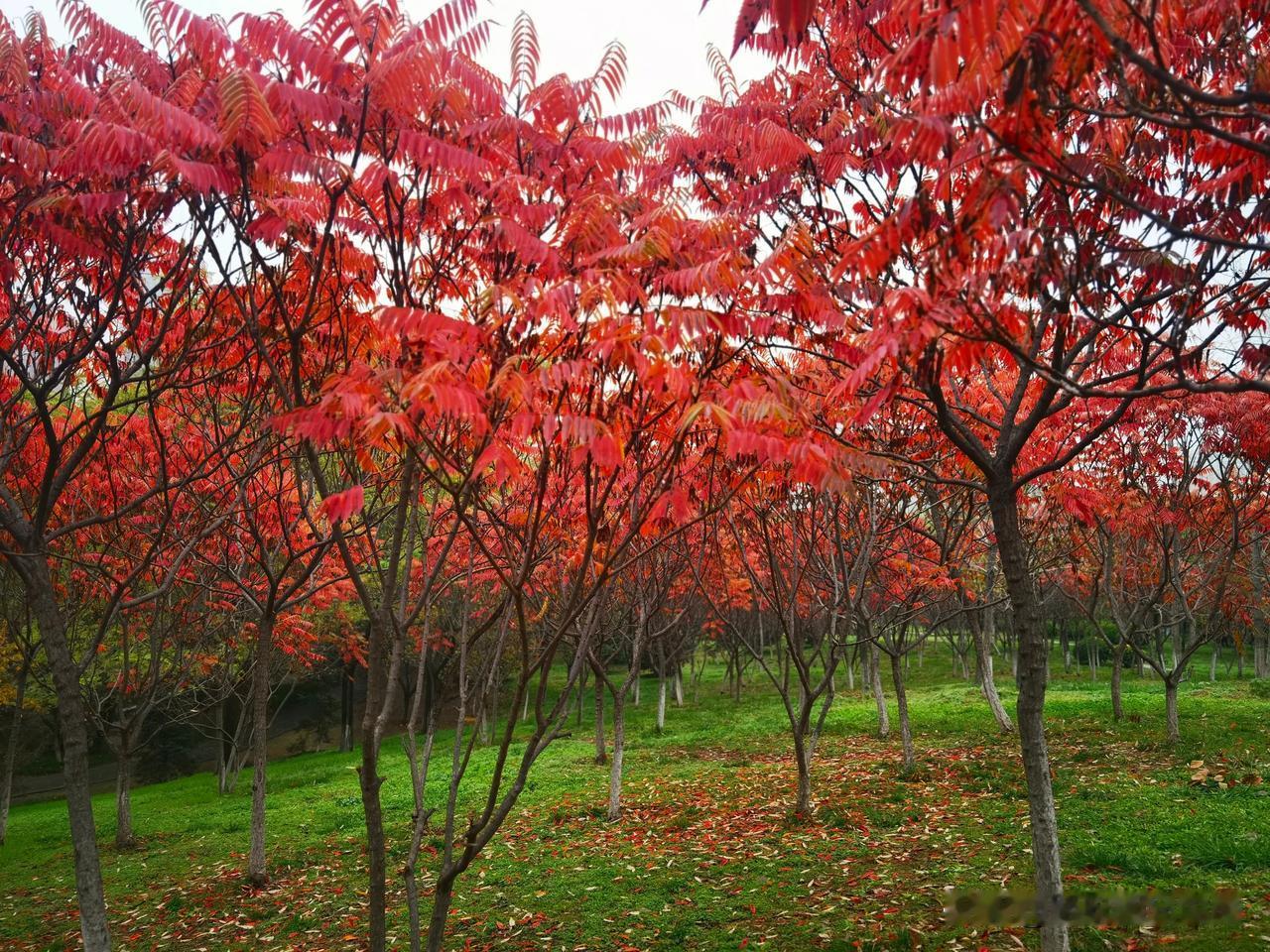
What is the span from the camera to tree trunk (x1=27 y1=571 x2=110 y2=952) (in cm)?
627

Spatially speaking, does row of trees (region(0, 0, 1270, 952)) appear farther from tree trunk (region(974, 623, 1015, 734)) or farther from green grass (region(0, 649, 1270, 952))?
tree trunk (region(974, 623, 1015, 734))

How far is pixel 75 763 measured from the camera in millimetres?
6516

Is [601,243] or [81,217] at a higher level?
[81,217]

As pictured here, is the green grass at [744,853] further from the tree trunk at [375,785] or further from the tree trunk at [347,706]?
the tree trunk at [347,706]

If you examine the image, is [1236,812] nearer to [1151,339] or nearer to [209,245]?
[1151,339]

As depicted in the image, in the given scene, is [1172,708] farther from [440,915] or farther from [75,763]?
[75,763]

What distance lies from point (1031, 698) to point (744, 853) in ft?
18.9

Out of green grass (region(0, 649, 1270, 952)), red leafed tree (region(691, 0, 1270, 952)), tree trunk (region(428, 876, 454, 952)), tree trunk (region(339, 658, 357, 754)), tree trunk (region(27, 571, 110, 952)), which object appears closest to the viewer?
red leafed tree (region(691, 0, 1270, 952))

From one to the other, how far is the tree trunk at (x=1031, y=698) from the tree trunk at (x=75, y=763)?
24.0 feet

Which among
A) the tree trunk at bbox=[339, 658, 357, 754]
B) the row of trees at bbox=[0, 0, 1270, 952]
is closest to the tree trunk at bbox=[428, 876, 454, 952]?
the row of trees at bbox=[0, 0, 1270, 952]

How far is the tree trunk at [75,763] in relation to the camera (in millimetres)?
6270

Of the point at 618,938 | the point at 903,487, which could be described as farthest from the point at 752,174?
the point at 618,938

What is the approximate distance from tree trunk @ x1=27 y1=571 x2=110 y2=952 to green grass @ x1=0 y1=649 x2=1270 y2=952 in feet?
10.5

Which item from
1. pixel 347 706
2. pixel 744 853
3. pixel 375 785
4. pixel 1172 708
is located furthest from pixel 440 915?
pixel 347 706
